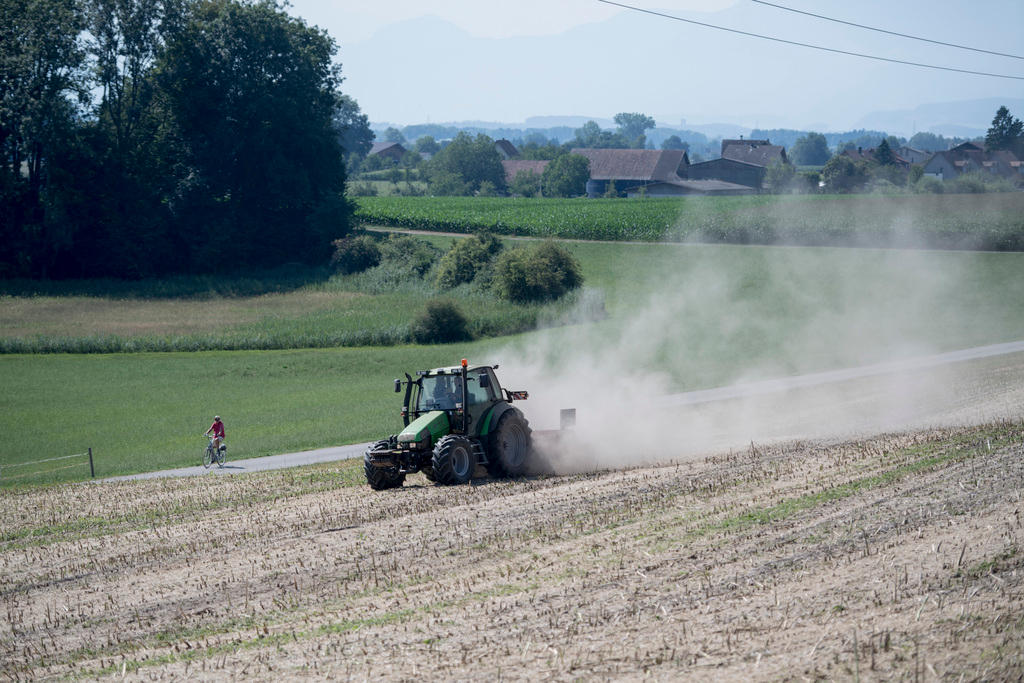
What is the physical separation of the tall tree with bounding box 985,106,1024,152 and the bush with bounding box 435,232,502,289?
322 ft

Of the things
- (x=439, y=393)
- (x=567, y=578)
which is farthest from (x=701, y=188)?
(x=567, y=578)

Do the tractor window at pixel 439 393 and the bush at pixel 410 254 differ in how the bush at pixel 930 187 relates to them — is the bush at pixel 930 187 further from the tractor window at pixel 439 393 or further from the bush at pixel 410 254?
the tractor window at pixel 439 393

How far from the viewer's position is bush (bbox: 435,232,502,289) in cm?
6938

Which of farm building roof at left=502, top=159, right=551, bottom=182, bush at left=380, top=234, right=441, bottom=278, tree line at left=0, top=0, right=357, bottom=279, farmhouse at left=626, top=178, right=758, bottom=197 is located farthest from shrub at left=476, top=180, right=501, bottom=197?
bush at left=380, top=234, right=441, bottom=278

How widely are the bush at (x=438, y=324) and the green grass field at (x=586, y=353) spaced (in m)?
2.46

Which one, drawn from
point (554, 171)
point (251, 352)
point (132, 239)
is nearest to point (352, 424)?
point (251, 352)

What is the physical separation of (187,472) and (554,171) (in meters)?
125

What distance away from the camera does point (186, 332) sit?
191 ft

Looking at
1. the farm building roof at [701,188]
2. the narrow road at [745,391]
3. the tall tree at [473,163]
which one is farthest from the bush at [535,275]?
the tall tree at [473,163]

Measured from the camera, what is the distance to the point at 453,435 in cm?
2138

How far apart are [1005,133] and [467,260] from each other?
10512cm

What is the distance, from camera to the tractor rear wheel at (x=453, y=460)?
20922 millimetres

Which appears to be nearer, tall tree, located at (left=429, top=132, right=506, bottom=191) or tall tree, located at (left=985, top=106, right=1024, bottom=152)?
tall tree, located at (left=985, top=106, right=1024, bottom=152)

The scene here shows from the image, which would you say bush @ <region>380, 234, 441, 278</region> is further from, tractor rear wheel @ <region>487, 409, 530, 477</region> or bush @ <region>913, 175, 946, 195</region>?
tractor rear wheel @ <region>487, 409, 530, 477</region>
